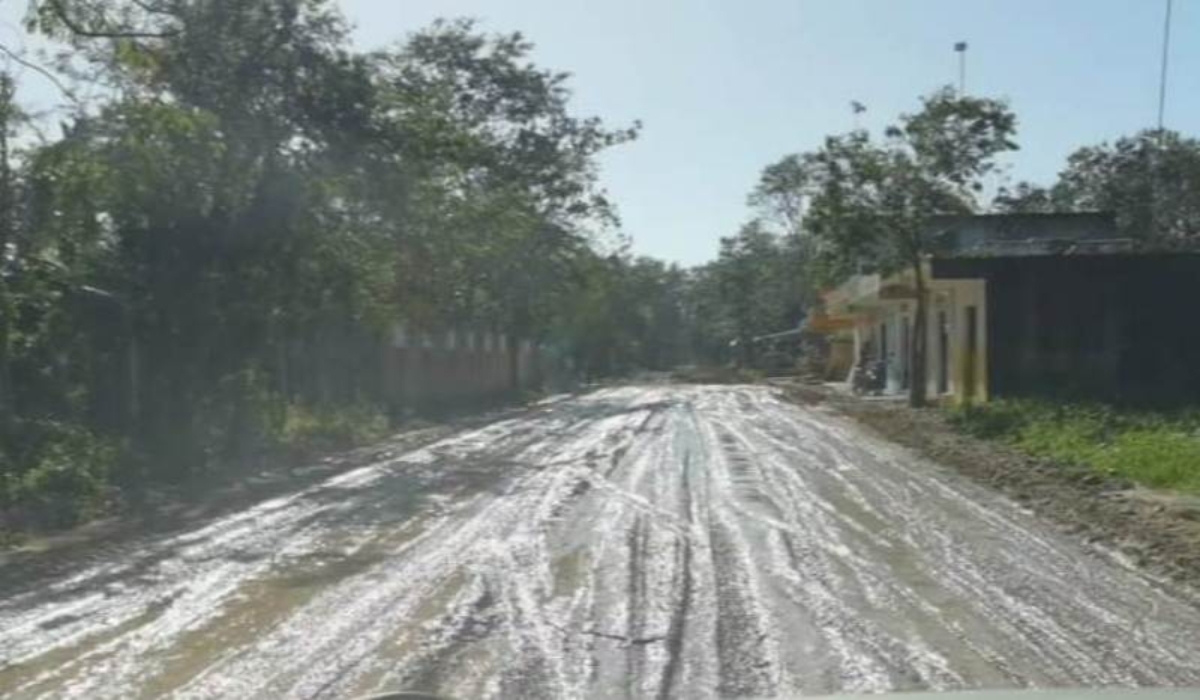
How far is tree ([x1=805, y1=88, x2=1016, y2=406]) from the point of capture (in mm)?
37406

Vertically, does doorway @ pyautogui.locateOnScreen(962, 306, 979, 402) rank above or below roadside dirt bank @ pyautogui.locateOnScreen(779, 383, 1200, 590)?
above

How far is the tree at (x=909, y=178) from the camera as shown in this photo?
123ft

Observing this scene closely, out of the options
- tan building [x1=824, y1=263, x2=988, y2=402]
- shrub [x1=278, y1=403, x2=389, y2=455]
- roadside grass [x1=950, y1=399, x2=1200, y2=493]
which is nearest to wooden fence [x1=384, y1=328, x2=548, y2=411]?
shrub [x1=278, y1=403, x2=389, y2=455]

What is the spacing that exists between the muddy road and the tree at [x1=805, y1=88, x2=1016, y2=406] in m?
17.2

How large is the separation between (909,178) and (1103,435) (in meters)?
10.9

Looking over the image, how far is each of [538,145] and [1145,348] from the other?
117 feet

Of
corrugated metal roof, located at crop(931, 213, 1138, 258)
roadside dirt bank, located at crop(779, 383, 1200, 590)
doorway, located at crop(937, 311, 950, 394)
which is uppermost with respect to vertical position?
corrugated metal roof, located at crop(931, 213, 1138, 258)

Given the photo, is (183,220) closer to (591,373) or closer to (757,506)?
(757,506)

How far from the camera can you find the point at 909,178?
37.8 metres

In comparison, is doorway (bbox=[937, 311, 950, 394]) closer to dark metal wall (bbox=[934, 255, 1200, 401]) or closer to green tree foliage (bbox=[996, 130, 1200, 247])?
dark metal wall (bbox=[934, 255, 1200, 401])

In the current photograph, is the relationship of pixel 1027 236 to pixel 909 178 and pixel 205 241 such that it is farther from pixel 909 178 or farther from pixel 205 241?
pixel 205 241

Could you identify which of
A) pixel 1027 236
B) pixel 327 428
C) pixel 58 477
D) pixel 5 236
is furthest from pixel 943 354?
pixel 58 477

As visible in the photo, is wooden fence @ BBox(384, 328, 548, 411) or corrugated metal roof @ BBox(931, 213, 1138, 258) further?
wooden fence @ BBox(384, 328, 548, 411)

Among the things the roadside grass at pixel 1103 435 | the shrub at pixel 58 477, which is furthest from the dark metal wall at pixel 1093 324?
the shrub at pixel 58 477
